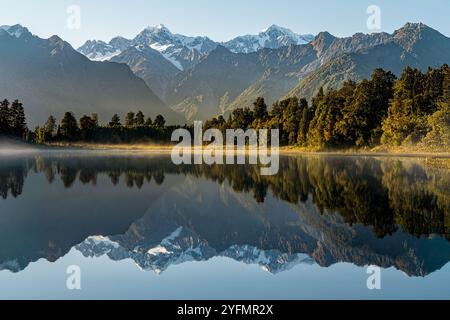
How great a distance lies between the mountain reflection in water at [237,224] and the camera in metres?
16.6

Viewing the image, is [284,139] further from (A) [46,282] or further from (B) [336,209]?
(A) [46,282]

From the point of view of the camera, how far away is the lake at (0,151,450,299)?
43.2ft

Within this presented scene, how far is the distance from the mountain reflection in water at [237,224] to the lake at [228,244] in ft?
0.20

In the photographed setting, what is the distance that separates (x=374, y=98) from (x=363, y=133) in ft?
29.9

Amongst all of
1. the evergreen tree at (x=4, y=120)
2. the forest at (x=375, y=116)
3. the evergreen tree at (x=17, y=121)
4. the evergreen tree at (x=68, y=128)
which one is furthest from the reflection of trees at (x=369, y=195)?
the evergreen tree at (x=68, y=128)

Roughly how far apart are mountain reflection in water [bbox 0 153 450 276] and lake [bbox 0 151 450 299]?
0.06m

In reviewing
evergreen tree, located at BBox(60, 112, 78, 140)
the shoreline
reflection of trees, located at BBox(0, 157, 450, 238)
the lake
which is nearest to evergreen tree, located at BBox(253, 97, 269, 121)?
the shoreline

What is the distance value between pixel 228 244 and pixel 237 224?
436cm

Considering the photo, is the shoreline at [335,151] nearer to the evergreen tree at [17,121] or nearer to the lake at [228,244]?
the evergreen tree at [17,121]

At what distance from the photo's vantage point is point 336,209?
2594 cm

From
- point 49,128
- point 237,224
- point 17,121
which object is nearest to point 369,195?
point 237,224

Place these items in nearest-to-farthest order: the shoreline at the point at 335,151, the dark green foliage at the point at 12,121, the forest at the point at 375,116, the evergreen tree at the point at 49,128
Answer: the shoreline at the point at 335,151
the forest at the point at 375,116
the dark green foliage at the point at 12,121
the evergreen tree at the point at 49,128
